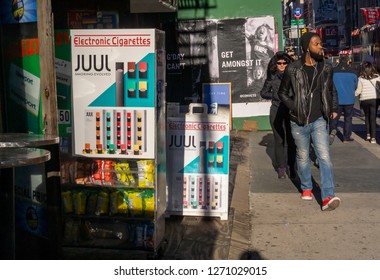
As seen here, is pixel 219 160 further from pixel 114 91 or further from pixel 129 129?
pixel 114 91

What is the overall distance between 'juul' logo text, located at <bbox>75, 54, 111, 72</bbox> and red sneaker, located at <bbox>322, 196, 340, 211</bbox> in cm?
324

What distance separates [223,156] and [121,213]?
1.53 metres

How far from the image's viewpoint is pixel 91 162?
5609 mm

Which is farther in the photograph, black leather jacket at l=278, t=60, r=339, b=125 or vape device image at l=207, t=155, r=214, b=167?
black leather jacket at l=278, t=60, r=339, b=125

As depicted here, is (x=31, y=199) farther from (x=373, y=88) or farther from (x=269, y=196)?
(x=373, y=88)

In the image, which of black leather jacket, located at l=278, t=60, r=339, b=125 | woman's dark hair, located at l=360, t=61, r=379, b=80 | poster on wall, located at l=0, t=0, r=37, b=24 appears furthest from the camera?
woman's dark hair, located at l=360, t=61, r=379, b=80

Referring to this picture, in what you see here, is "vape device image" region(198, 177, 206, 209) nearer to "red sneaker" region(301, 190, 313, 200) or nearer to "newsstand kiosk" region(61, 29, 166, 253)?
"newsstand kiosk" region(61, 29, 166, 253)

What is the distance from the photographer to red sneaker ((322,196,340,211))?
7245 millimetres

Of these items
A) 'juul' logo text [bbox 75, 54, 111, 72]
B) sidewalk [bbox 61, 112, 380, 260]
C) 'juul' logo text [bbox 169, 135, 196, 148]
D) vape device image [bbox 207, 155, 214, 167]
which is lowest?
sidewalk [bbox 61, 112, 380, 260]

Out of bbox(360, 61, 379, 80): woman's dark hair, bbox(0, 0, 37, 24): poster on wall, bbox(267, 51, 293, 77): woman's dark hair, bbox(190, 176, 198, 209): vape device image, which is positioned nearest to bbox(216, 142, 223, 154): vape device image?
bbox(190, 176, 198, 209): vape device image

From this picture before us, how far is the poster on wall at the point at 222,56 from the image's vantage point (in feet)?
47.8

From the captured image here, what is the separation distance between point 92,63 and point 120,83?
0.98ft

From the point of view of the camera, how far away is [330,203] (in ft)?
23.8

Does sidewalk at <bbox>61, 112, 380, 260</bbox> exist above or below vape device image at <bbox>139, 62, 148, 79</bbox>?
below
